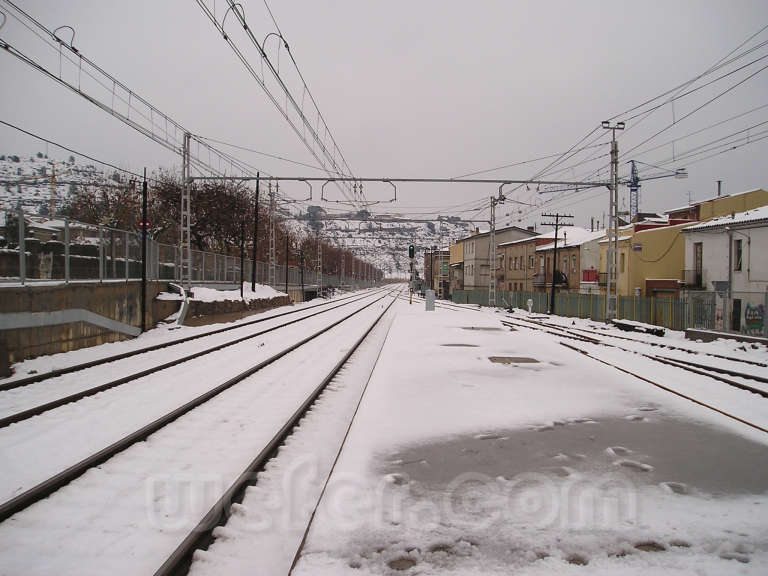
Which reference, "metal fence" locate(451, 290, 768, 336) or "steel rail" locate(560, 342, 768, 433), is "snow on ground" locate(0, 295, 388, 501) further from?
"metal fence" locate(451, 290, 768, 336)

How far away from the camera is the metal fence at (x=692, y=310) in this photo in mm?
21953

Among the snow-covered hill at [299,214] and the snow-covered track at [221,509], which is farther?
the snow-covered hill at [299,214]

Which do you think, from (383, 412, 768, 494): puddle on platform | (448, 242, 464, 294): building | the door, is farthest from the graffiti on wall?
(448, 242, 464, 294): building

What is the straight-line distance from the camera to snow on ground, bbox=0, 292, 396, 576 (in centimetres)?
412

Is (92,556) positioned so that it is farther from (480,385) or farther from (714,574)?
(480,385)

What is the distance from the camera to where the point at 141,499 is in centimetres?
525

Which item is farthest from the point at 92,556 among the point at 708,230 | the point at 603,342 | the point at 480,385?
the point at 708,230

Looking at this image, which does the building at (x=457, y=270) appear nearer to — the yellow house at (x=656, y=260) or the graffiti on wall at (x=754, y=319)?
the yellow house at (x=656, y=260)

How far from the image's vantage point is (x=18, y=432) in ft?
24.9

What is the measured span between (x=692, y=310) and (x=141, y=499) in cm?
2687

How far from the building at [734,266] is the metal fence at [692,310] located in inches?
1.5

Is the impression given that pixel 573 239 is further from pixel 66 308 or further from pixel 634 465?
pixel 634 465

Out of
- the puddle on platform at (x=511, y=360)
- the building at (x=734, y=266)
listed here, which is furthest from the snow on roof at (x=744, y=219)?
the puddle on platform at (x=511, y=360)

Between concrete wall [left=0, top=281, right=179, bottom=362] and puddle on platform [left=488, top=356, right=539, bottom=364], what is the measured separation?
11662 millimetres
